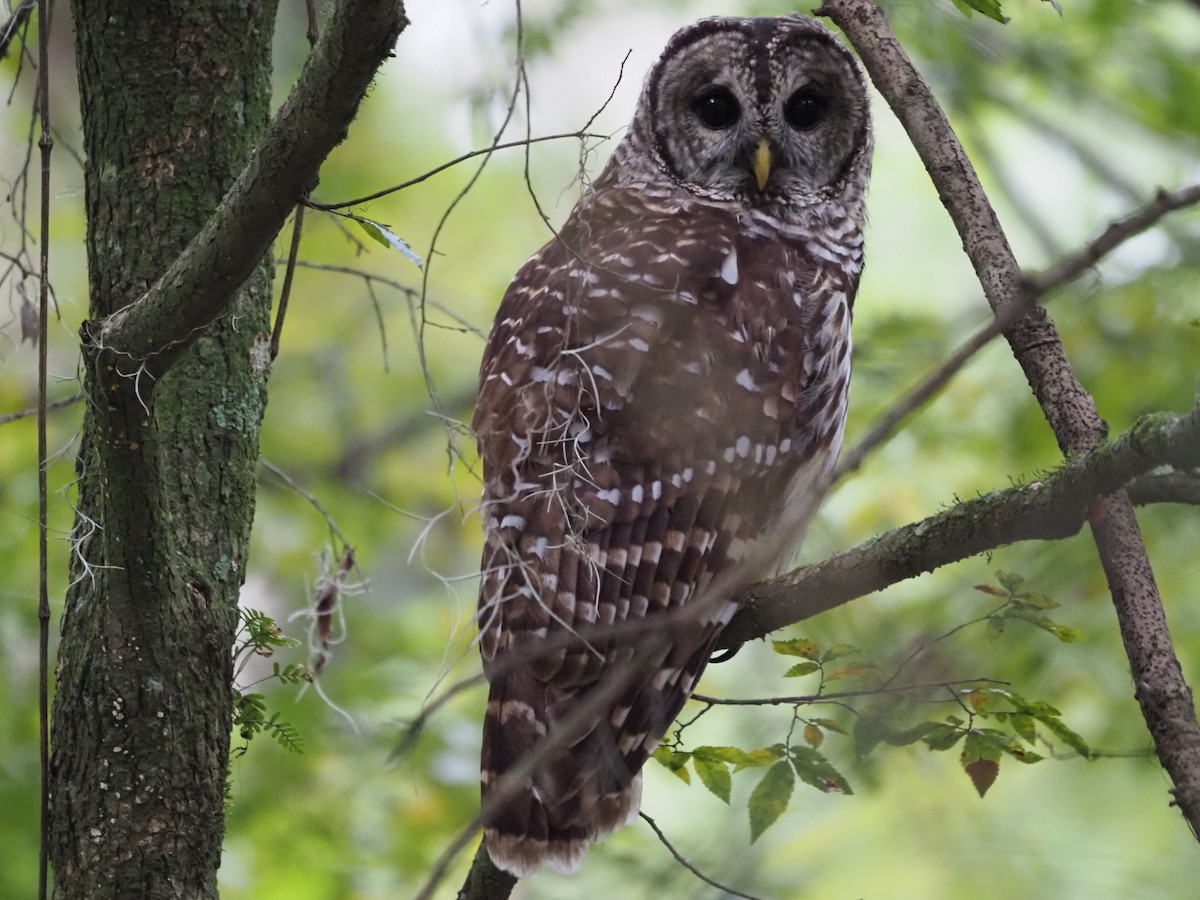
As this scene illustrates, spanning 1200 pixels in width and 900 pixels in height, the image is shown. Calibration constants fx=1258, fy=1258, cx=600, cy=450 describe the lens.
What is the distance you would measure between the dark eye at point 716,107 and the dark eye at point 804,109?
6.4 inches

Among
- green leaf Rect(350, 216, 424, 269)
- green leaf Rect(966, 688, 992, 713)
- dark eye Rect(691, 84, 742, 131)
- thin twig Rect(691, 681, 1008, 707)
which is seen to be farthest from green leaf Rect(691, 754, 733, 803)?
dark eye Rect(691, 84, 742, 131)

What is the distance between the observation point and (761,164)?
3562mm

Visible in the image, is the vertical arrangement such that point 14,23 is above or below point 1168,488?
above

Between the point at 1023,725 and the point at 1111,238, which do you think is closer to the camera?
the point at 1111,238

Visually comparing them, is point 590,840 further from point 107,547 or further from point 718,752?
point 107,547

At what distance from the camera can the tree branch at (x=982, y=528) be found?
167 centimetres

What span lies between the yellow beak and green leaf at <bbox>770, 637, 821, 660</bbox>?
4.81 feet

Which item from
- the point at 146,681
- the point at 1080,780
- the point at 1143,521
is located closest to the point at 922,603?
the point at 1143,521

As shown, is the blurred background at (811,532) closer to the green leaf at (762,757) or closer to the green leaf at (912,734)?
the green leaf at (912,734)

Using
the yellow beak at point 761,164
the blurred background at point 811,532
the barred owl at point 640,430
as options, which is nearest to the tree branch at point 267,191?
the blurred background at point 811,532

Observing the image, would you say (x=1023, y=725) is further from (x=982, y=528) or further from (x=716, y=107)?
(x=716, y=107)

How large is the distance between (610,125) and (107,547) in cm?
114

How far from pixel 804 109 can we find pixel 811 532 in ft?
5.81

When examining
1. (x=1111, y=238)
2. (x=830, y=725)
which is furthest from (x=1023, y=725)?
(x=1111, y=238)
